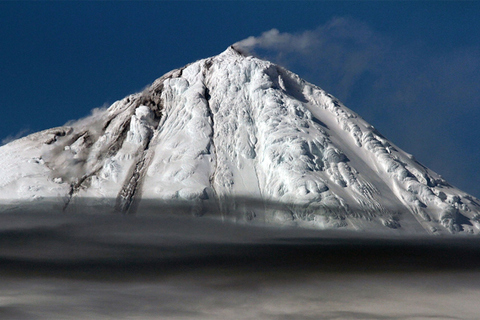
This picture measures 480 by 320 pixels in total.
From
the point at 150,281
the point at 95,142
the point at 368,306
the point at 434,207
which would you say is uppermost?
the point at 95,142

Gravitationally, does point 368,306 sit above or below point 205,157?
below

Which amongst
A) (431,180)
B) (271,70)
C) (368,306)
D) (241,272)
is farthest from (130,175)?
(368,306)

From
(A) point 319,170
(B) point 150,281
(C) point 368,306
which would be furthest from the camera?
(A) point 319,170

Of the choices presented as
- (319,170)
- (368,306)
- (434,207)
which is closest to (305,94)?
(319,170)

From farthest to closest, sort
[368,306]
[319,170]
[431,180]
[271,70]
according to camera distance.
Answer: [271,70] < [431,180] < [319,170] < [368,306]

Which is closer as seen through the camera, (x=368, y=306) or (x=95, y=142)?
(x=368, y=306)

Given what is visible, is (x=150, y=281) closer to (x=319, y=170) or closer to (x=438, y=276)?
(x=438, y=276)

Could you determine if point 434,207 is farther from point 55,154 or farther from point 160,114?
point 55,154
